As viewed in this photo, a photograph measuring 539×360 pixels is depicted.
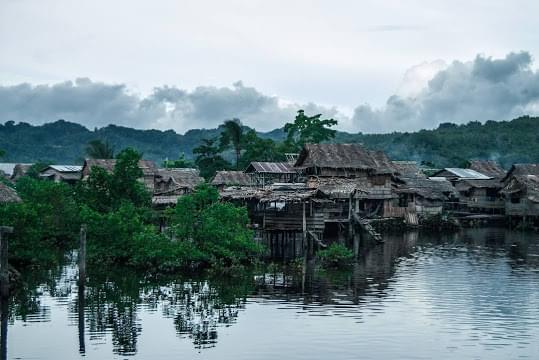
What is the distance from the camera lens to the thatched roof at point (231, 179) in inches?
2712

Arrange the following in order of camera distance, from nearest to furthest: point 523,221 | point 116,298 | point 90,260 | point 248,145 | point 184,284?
point 116,298
point 184,284
point 90,260
point 523,221
point 248,145

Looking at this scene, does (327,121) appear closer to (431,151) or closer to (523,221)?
(523,221)

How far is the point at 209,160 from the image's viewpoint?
85812 millimetres

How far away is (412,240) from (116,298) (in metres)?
30.8

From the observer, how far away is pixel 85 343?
24.0 metres

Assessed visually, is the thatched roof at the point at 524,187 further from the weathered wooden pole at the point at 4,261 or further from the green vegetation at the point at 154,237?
the weathered wooden pole at the point at 4,261

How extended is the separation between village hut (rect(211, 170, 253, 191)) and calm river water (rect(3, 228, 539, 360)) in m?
28.9

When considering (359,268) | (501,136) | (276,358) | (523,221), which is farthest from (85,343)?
(501,136)

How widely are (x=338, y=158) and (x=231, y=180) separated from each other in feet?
41.3

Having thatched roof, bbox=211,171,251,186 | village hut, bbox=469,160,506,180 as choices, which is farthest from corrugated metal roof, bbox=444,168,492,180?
thatched roof, bbox=211,171,251,186

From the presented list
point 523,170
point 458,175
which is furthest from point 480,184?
point 458,175

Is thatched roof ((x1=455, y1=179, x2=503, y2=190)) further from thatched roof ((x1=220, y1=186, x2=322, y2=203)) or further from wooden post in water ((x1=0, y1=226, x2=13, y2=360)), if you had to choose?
wooden post in water ((x1=0, y1=226, x2=13, y2=360))

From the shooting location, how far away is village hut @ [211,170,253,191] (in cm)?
6881

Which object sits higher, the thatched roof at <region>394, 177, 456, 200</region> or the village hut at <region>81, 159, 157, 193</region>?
the village hut at <region>81, 159, 157, 193</region>
